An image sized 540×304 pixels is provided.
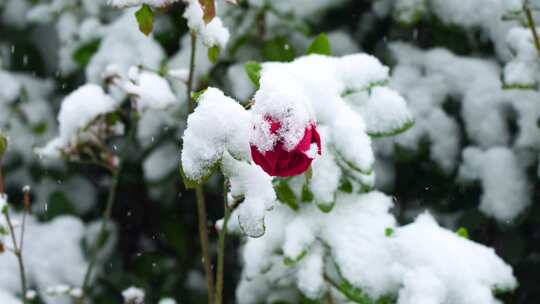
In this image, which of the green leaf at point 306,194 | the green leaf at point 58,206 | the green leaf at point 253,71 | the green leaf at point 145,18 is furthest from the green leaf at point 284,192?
the green leaf at point 58,206

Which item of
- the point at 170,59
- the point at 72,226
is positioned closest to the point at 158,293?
the point at 72,226

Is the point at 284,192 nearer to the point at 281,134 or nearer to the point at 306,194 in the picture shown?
the point at 306,194

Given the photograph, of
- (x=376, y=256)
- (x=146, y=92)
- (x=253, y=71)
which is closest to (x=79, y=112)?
(x=146, y=92)

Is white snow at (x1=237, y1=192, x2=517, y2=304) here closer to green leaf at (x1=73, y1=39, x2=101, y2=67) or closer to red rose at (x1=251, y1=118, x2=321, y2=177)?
red rose at (x1=251, y1=118, x2=321, y2=177)

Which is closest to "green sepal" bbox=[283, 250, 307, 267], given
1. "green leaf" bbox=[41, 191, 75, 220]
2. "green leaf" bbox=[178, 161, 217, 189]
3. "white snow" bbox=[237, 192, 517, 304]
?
"white snow" bbox=[237, 192, 517, 304]

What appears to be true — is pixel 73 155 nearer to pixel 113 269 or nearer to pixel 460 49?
pixel 113 269

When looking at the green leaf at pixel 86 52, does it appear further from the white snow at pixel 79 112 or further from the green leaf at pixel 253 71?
the green leaf at pixel 253 71
